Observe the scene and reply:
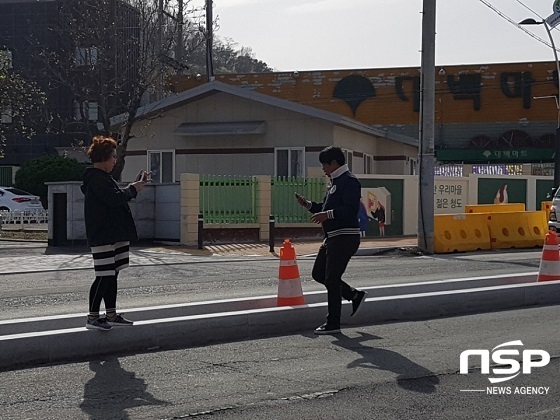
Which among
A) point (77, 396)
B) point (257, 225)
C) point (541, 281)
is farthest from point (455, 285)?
point (257, 225)

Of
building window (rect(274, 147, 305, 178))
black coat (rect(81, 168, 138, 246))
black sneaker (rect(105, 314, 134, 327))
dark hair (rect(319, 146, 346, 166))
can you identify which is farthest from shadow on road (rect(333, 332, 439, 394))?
building window (rect(274, 147, 305, 178))

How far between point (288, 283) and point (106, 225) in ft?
7.81

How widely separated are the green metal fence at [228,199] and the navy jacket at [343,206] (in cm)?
1446

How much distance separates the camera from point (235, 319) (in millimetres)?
8656

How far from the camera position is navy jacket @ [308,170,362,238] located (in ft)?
28.5

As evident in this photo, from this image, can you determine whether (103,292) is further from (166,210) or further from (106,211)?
(166,210)

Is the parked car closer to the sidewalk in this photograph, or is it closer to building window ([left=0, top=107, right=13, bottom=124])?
building window ([left=0, top=107, right=13, bottom=124])

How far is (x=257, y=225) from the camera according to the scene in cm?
2408

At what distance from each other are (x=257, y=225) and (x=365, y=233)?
336cm

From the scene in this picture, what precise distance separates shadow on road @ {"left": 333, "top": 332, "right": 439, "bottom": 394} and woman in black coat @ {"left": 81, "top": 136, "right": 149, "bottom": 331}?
215 centimetres

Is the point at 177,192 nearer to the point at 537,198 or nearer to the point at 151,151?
the point at 151,151

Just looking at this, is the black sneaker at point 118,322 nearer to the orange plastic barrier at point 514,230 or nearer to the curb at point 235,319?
the curb at point 235,319

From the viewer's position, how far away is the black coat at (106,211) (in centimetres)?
785

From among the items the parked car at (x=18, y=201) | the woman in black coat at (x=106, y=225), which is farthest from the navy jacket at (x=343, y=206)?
the parked car at (x=18, y=201)
